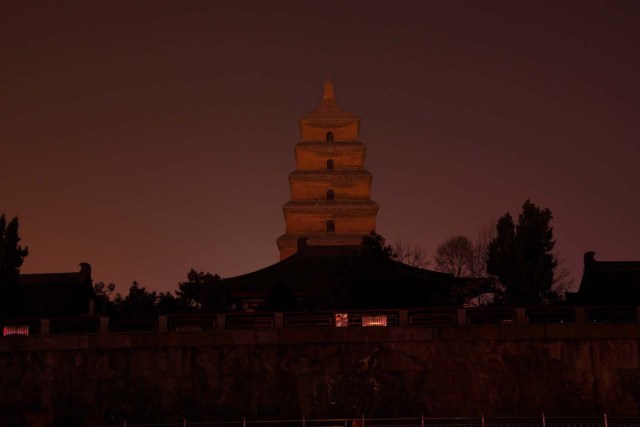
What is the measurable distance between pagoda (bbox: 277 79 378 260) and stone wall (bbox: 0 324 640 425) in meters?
28.0

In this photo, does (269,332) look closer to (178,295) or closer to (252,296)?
(252,296)

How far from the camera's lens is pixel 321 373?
27.0 metres

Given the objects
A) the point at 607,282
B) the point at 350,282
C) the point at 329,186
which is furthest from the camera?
the point at 329,186

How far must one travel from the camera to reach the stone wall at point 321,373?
26625 mm

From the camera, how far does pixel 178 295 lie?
5534 cm

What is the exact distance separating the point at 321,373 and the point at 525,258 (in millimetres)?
14091

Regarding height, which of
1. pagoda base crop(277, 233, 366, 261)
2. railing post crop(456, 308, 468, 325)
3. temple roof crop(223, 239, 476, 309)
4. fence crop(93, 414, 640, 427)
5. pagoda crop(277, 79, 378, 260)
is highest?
pagoda crop(277, 79, 378, 260)

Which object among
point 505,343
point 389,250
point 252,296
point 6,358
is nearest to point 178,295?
point 252,296

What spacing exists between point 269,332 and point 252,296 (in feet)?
56.4

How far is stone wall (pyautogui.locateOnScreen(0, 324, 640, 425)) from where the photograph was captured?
2662cm

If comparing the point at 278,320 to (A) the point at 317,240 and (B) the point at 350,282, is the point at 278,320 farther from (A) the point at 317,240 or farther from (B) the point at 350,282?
(A) the point at 317,240

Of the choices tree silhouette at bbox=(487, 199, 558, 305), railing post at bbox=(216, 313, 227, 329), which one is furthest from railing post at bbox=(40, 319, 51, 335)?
tree silhouette at bbox=(487, 199, 558, 305)

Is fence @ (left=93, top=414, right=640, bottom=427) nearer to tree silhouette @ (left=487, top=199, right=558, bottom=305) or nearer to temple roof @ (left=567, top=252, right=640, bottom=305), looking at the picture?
tree silhouette @ (left=487, top=199, right=558, bottom=305)

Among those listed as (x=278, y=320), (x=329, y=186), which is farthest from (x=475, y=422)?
(x=329, y=186)
